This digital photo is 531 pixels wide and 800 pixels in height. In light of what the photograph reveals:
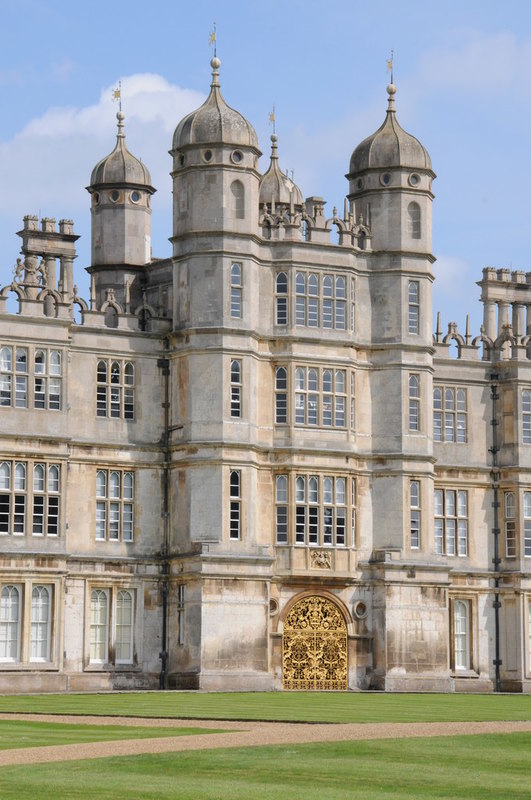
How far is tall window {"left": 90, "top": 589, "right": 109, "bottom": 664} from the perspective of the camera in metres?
58.1

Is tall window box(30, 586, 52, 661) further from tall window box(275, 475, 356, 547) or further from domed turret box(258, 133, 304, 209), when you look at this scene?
domed turret box(258, 133, 304, 209)

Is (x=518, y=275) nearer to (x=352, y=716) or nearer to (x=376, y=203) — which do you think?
(x=376, y=203)

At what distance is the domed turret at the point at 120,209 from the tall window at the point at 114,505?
9.44m

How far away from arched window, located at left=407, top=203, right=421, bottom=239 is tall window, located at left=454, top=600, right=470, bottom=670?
13.2 meters

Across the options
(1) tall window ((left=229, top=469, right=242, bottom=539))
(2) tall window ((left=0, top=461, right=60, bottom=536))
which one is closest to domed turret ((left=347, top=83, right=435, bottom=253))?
(1) tall window ((left=229, top=469, right=242, bottom=539))

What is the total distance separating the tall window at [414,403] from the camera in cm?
6181

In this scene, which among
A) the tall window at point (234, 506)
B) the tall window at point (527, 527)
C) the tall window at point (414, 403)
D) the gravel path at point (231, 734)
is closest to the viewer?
the gravel path at point (231, 734)

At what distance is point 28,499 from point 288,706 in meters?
14.2

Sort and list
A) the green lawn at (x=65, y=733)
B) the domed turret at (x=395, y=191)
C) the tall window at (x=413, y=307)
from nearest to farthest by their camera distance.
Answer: the green lawn at (x=65, y=733), the tall window at (x=413, y=307), the domed turret at (x=395, y=191)

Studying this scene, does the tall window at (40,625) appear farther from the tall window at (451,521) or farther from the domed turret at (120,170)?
the domed turret at (120,170)

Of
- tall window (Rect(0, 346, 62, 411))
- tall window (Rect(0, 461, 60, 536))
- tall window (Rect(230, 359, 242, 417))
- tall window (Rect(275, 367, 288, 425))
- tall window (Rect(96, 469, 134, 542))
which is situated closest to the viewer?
tall window (Rect(0, 461, 60, 536))

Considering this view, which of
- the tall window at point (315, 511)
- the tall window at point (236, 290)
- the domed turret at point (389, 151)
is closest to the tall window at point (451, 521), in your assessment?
the tall window at point (315, 511)

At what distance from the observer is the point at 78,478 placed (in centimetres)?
5794

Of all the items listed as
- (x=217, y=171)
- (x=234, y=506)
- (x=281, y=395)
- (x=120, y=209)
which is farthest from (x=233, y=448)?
(x=120, y=209)
